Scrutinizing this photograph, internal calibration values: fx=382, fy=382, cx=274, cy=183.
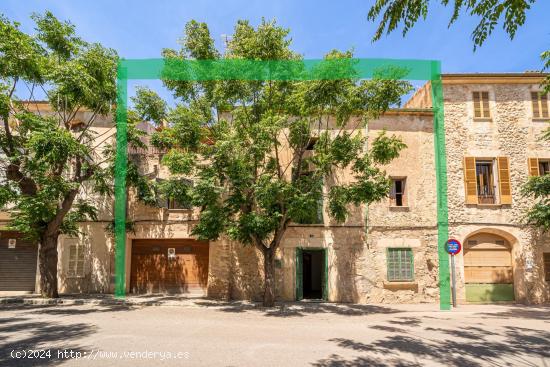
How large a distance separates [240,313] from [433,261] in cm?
834

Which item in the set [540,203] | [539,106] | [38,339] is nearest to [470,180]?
[540,203]

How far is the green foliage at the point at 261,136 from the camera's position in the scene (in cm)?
1205

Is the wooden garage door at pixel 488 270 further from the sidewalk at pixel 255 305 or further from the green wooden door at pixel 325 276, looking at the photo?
the green wooden door at pixel 325 276

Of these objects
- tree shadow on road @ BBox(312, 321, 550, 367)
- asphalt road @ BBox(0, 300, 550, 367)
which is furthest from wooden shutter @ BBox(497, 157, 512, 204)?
tree shadow on road @ BBox(312, 321, 550, 367)

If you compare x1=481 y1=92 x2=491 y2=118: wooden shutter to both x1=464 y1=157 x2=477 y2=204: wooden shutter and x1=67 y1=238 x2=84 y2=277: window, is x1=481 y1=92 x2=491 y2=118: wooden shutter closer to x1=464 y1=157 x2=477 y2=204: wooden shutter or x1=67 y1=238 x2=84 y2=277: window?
x1=464 y1=157 x2=477 y2=204: wooden shutter

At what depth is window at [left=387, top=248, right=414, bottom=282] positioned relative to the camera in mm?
15461

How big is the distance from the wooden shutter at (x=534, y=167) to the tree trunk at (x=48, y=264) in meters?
18.9

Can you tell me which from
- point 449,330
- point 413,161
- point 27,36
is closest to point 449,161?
point 413,161

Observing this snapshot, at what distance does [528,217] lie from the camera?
15367mm

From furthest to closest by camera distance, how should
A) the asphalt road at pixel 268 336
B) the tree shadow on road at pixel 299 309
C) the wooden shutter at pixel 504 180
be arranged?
the wooden shutter at pixel 504 180 → the tree shadow on road at pixel 299 309 → the asphalt road at pixel 268 336

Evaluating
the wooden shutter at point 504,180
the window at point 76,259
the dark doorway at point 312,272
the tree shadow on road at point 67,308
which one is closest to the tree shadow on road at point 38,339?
the tree shadow on road at point 67,308

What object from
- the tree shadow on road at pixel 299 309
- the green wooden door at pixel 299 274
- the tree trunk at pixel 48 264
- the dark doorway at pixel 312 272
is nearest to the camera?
the tree shadow on road at pixel 299 309

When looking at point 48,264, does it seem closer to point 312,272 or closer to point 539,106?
point 312,272

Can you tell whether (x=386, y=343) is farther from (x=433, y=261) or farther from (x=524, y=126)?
(x=524, y=126)
